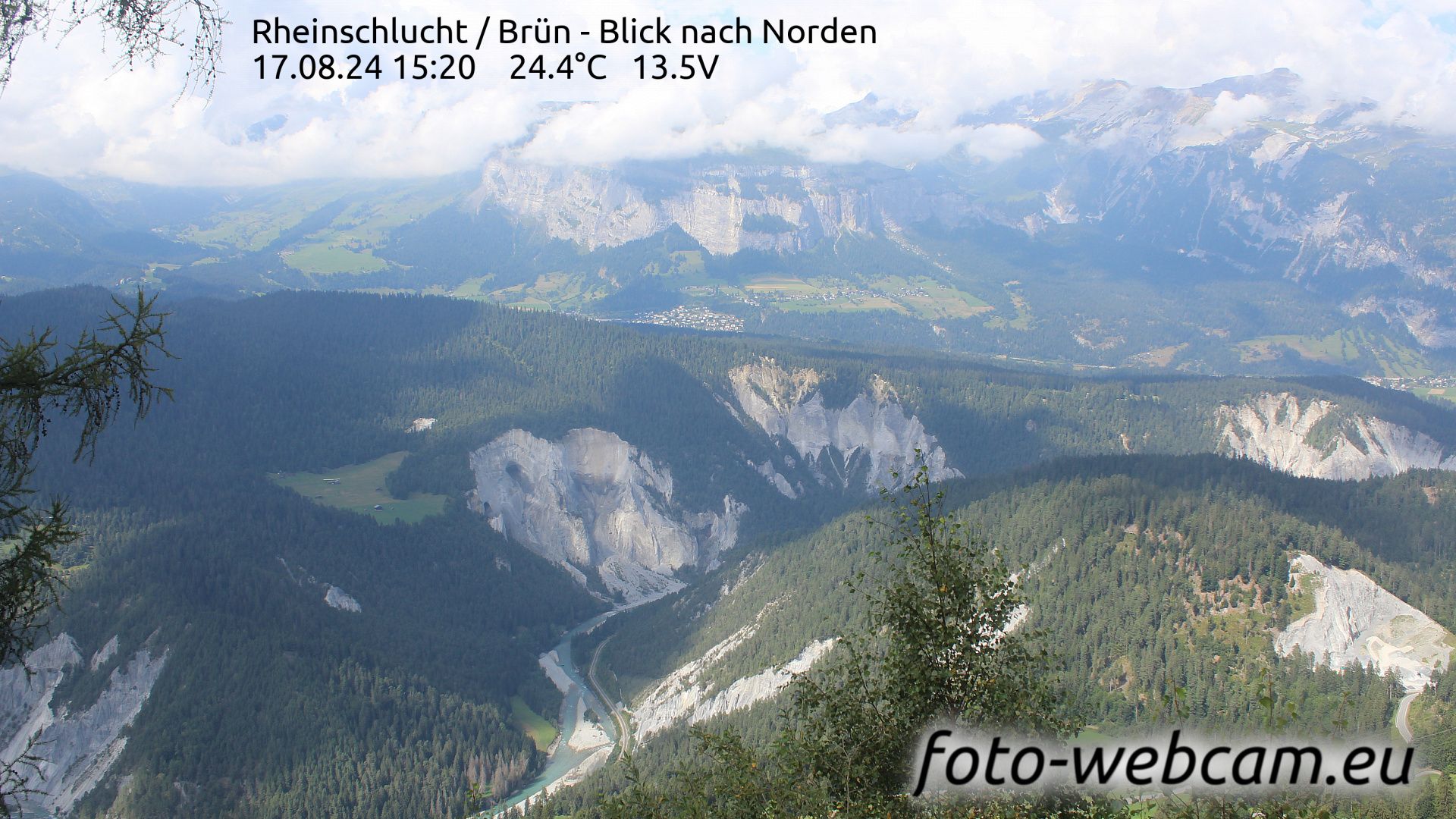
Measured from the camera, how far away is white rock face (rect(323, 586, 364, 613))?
107m

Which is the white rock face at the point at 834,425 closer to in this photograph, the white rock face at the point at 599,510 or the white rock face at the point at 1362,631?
the white rock face at the point at 599,510

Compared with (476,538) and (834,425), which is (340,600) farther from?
(834,425)

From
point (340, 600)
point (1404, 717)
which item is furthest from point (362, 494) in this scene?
point (1404, 717)

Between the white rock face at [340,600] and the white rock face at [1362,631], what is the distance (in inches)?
3355

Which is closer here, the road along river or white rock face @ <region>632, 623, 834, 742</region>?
the road along river

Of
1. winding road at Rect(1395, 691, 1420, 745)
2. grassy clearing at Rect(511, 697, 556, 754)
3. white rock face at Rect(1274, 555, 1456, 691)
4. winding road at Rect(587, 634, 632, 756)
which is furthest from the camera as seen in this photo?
grassy clearing at Rect(511, 697, 556, 754)

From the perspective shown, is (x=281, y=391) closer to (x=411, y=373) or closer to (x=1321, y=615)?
(x=411, y=373)

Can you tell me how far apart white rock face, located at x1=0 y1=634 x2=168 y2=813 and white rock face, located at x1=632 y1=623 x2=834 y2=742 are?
4175cm

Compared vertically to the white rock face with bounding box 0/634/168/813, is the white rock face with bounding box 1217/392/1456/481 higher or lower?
lower

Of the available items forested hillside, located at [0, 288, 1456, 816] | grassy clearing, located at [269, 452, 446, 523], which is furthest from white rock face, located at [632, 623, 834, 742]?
grassy clearing, located at [269, 452, 446, 523]

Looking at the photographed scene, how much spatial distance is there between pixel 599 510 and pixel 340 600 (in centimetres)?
5104

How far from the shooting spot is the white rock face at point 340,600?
4213 inches

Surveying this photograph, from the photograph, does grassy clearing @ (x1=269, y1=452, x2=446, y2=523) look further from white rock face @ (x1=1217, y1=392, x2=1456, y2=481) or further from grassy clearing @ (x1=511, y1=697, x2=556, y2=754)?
white rock face @ (x1=1217, y1=392, x2=1456, y2=481)

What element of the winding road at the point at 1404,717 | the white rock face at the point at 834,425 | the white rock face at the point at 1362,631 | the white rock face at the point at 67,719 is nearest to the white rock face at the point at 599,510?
the white rock face at the point at 834,425
